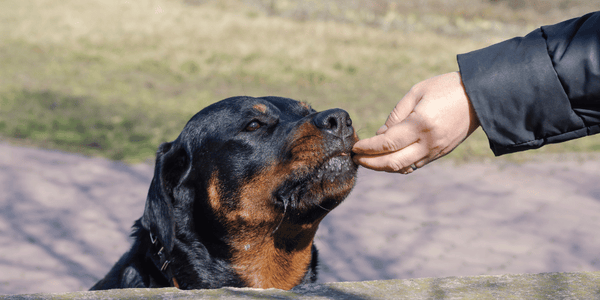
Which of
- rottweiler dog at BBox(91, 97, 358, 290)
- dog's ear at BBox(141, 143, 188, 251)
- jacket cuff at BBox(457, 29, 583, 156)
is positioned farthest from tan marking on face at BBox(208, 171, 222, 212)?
jacket cuff at BBox(457, 29, 583, 156)

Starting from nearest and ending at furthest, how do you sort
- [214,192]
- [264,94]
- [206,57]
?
[214,192] → [264,94] → [206,57]

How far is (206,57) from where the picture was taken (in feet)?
42.8

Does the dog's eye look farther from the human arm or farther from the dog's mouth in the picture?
the human arm

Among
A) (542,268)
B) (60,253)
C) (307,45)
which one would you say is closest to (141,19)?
(307,45)

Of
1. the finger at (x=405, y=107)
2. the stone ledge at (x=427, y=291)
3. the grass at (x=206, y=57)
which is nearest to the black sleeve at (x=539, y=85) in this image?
the finger at (x=405, y=107)

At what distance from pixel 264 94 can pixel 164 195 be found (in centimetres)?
844

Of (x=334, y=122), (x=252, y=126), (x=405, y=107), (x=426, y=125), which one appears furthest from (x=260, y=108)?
(x=426, y=125)

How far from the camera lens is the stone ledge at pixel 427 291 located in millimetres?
1668

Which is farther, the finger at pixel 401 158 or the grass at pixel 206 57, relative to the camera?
the grass at pixel 206 57

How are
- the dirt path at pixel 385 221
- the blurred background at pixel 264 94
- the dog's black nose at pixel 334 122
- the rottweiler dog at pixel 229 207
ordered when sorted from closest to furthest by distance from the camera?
the dog's black nose at pixel 334 122, the rottweiler dog at pixel 229 207, the dirt path at pixel 385 221, the blurred background at pixel 264 94

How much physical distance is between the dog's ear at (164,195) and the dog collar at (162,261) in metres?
0.05

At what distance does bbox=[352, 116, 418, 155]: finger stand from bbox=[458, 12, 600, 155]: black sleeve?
0.89ft

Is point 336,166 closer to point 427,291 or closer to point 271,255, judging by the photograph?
point 271,255

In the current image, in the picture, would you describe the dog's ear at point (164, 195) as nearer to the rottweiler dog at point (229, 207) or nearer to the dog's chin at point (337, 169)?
the rottweiler dog at point (229, 207)
